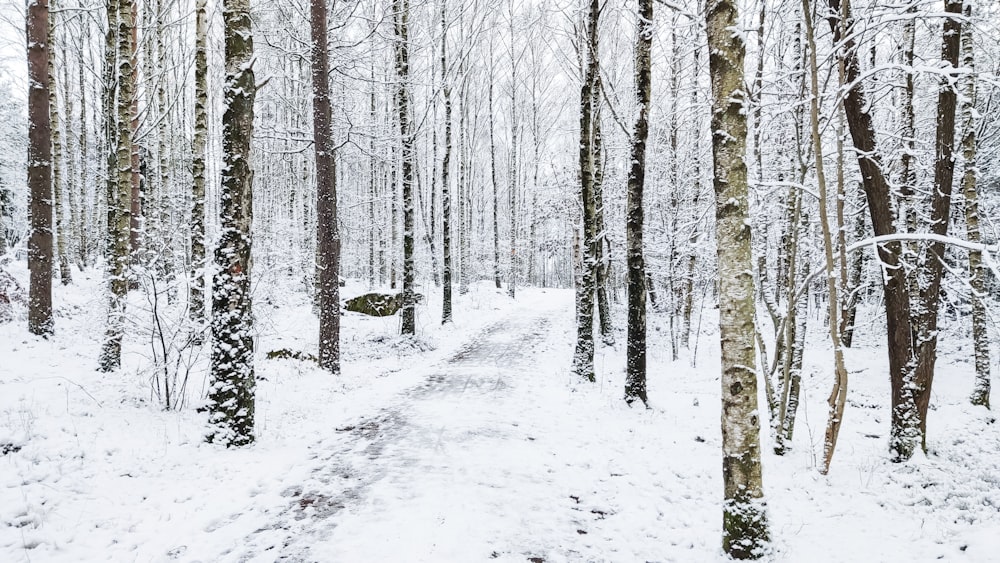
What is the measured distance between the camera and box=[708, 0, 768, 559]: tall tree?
149 inches

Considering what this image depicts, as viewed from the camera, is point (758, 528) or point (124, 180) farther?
point (124, 180)

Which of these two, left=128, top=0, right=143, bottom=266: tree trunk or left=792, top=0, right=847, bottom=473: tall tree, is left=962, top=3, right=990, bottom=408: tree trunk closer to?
left=792, top=0, right=847, bottom=473: tall tree

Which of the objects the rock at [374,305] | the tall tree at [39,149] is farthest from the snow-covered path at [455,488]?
the rock at [374,305]

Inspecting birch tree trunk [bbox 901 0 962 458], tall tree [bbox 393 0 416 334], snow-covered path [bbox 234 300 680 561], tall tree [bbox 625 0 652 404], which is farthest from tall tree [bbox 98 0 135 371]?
birch tree trunk [bbox 901 0 962 458]

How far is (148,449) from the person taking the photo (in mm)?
5203

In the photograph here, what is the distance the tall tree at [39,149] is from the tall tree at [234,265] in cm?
633

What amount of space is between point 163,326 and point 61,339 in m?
5.83

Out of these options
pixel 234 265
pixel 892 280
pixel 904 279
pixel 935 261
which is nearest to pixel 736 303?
pixel 892 280

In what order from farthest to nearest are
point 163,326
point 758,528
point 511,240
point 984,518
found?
point 511,240 < point 163,326 < point 984,518 < point 758,528

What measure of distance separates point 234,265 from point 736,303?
220 inches

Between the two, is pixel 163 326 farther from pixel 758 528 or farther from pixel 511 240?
pixel 511 240

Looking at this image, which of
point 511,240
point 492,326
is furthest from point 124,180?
point 511,240

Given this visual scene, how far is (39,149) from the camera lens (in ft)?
30.0

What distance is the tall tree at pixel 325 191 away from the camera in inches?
382
